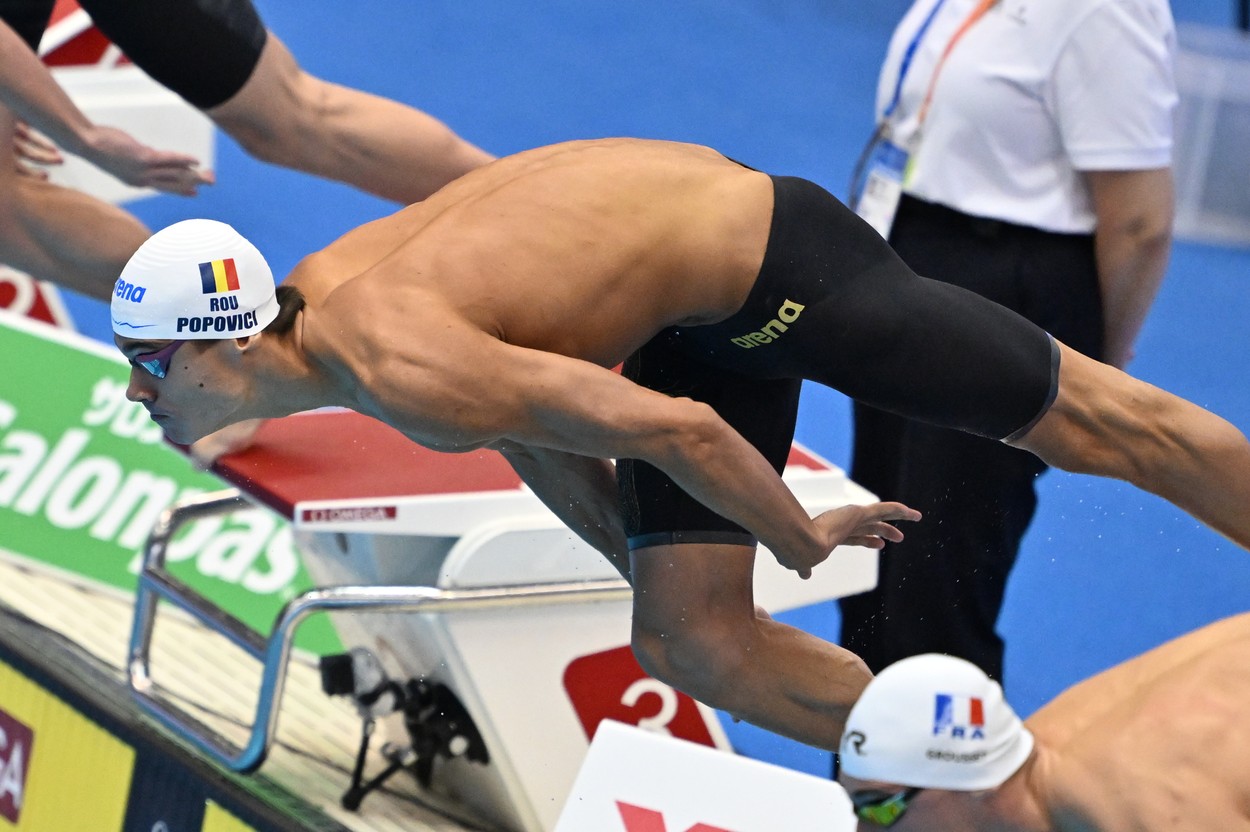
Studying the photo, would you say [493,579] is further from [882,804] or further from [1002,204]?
[882,804]

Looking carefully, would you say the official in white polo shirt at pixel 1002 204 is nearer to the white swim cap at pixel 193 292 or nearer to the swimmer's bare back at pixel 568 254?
the swimmer's bare back at pixel 568 254

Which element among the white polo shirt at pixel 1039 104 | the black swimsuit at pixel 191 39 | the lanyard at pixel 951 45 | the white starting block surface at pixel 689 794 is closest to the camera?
the white starting block surface at pixel 689 794

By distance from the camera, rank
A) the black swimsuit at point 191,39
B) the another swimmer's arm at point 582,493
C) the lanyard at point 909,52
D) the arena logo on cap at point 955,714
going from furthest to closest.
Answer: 1. the black swimsuit at point 191,39
2. the lanyard at point 909,52
3. the another swimmer's arm at point 582,493
4. the arena logo on cap at point 955,714

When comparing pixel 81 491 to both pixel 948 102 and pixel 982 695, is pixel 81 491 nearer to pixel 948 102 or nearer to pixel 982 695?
pixel 948 102

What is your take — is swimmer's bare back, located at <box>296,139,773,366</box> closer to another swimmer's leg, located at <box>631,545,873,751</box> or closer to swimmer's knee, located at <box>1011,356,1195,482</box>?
another swimmer's leg, located at <box>631,545,873,751</box>

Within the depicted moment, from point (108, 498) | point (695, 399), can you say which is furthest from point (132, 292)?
point (108, 498)

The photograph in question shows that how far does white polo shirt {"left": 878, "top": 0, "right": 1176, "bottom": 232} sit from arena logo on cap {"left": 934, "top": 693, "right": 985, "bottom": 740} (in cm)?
155

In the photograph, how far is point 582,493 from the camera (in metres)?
3.01

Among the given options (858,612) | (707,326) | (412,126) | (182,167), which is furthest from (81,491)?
(707,326)

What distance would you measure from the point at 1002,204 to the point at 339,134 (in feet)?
4.54

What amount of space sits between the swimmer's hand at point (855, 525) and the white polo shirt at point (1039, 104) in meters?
1.01

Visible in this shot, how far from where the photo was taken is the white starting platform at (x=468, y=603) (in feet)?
10.6

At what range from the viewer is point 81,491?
436 cm

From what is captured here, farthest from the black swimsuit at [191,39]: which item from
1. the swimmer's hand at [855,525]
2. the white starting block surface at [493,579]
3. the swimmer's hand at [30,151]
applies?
the swimmer's hand at [855,525]
